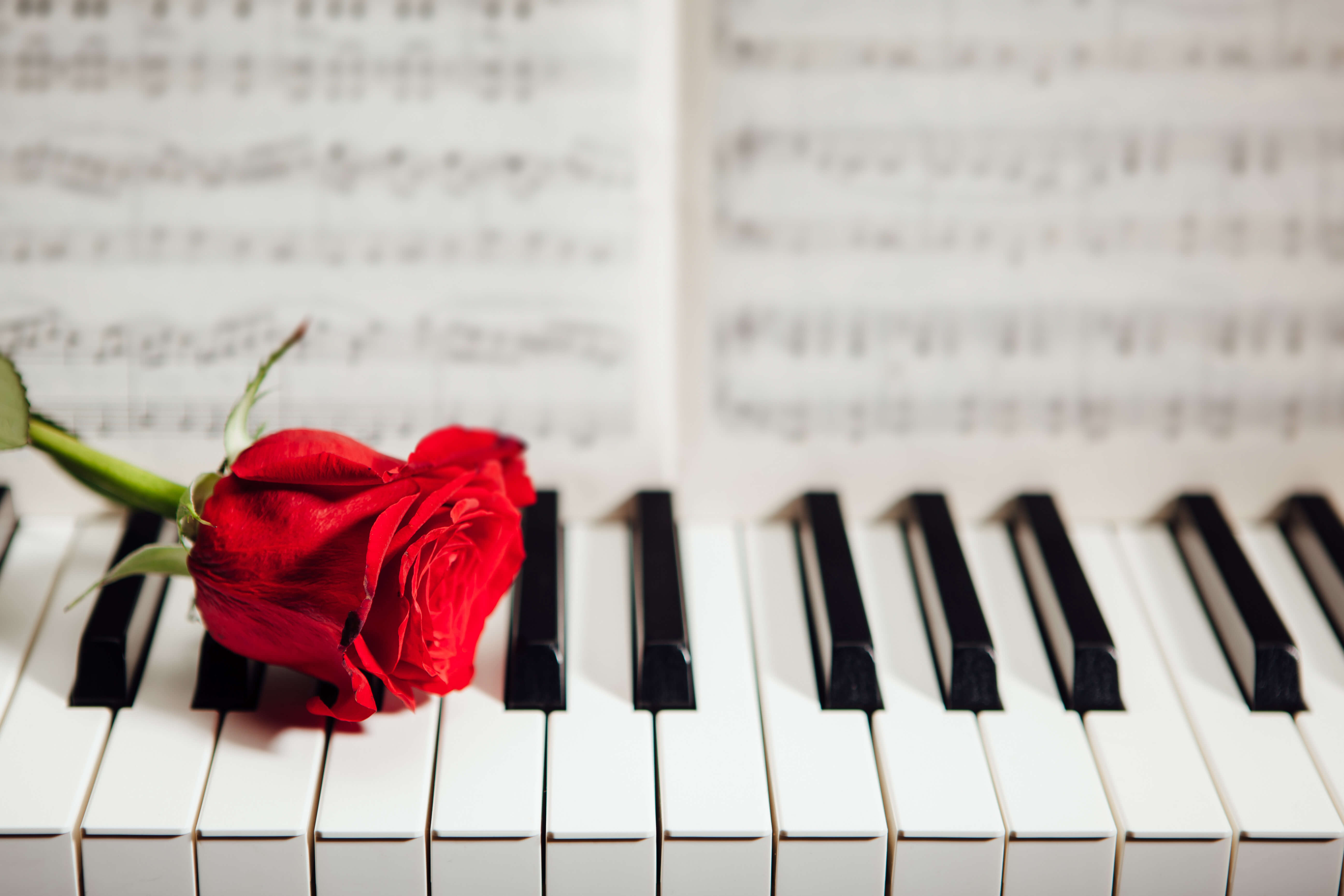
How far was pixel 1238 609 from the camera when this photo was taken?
0.88 metres

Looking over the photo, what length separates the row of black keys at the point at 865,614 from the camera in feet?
2.63

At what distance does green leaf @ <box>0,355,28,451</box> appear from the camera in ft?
2.40

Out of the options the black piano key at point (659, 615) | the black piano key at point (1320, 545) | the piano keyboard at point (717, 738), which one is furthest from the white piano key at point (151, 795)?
the black piano key at point (1320, 545)

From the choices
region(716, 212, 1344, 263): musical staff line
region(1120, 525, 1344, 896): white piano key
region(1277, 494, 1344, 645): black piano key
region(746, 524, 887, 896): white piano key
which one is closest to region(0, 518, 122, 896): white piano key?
region(746, 524, 887, 896): white piano key

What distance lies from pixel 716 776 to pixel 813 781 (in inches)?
2.7

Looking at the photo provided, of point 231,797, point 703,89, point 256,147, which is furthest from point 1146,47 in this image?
point 231,797

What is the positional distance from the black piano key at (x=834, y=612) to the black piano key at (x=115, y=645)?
1.72 feet

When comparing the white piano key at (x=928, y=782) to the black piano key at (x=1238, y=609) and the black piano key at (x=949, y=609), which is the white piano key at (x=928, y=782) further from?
the black piano key at (x=1238, y=609)

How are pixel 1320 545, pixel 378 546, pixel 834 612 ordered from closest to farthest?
pixel 378 546 → pixel 834 612 → pixel 1320 545

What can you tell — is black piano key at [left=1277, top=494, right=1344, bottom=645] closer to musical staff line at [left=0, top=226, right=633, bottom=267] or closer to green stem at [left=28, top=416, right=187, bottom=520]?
musical staff line at [left=0, top=226, right=633, bottom=267]

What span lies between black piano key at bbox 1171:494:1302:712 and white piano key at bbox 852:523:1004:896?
0.23 metres

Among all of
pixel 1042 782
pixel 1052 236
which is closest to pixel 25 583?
pixel 1042 782

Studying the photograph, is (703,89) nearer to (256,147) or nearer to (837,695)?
(256,147)

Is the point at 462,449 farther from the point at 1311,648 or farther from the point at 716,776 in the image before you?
the point at 1311,648
